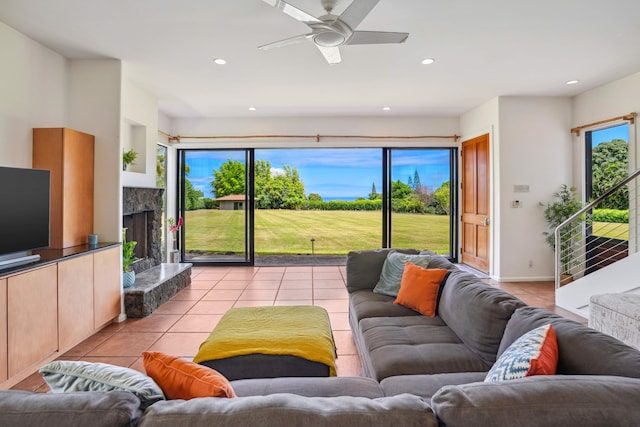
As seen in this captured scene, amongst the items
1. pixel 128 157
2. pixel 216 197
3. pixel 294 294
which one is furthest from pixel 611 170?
pixel 128 157

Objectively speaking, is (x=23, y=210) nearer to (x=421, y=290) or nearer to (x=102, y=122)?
(x=102, y=122)

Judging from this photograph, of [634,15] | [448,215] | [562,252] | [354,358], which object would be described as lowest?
[354,358]

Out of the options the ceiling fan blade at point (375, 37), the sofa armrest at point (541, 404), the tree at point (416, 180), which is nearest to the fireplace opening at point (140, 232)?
the ceiling fan blade at point (375, 37)

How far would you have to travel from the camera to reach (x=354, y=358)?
8.89ft

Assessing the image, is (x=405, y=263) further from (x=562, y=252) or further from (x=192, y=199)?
(x=192, y=199)

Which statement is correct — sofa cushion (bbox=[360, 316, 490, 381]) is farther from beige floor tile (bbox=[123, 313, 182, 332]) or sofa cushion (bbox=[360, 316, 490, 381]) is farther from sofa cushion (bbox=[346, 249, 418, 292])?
beige floor tile (bbox=[123, 313, 182, 332])

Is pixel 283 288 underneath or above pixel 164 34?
underneath

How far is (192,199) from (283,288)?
2.77 metres

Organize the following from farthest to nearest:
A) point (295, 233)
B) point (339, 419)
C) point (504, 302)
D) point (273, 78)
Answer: point (295, 233) < point (273, 78) < point (504, 302) < point (339, 419)

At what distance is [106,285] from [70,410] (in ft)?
9.75

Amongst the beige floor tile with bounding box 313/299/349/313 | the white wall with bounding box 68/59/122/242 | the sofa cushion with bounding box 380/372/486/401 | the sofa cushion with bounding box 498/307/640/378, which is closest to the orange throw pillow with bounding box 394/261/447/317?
the sofa cushion with bounding box 380/372/486/401

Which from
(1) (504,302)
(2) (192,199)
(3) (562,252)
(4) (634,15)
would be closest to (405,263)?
(1) (504,302)

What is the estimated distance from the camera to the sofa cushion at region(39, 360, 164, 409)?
2.98 ft

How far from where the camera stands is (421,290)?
2543 mm
